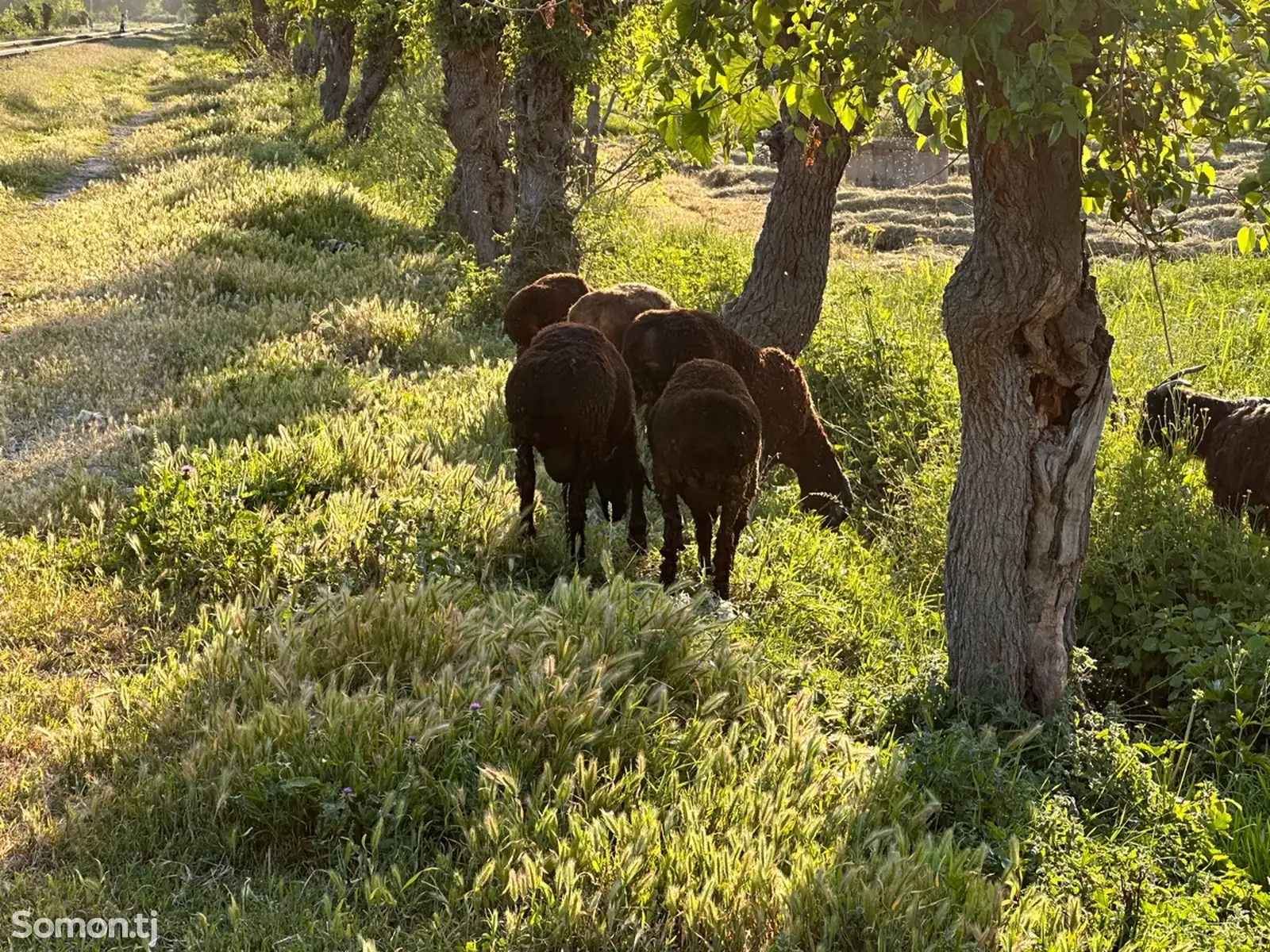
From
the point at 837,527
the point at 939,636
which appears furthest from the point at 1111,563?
the point at 837,527

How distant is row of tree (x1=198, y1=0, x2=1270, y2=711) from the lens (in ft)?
11.3

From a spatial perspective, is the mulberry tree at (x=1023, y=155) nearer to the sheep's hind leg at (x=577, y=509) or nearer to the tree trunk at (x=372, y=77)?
the sheep's hind leg at (x=577, y=509)

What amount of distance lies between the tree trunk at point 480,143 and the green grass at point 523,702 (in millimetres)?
6966

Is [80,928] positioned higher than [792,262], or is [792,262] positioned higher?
[792,262]

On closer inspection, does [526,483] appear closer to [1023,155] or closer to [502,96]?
[1023,155]

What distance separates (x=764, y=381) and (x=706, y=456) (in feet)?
6.22

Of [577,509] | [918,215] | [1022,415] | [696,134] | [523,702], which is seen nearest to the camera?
[696,134]

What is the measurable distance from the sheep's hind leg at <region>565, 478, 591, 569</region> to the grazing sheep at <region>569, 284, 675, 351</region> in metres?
2.09

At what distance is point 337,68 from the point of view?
26.2 m

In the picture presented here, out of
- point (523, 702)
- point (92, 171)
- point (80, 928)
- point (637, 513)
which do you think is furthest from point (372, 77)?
point (80, 928)

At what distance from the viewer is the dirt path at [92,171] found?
18688mm

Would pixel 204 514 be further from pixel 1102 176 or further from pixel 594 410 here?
pixel 1102 176

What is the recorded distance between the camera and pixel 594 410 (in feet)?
18.4

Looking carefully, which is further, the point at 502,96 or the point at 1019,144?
the point at 502,96
